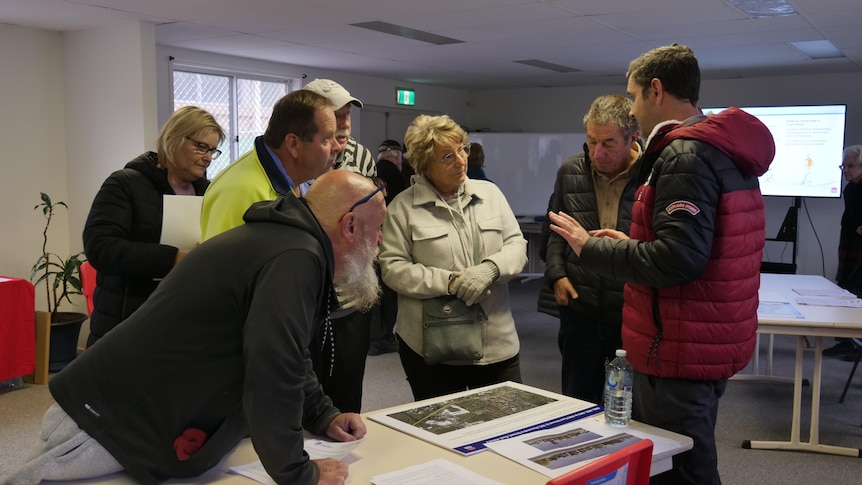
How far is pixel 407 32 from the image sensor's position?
606cm

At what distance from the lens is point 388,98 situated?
947 cm

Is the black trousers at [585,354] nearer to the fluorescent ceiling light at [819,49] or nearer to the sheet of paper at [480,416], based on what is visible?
the sheet of paper at [480,416]

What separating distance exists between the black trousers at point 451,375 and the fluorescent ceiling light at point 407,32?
141 inches

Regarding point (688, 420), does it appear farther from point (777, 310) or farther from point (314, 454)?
point (777, 310)

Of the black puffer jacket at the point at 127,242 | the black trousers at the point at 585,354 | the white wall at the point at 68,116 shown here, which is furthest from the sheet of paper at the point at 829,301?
the white wall at the point at 68,116

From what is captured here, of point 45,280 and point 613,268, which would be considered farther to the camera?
point 45,280

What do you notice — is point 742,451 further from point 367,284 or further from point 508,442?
point 367,284

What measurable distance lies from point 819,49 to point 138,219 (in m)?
6.39

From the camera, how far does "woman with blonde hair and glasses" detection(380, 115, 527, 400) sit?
2693 mm

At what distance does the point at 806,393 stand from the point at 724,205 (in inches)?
140

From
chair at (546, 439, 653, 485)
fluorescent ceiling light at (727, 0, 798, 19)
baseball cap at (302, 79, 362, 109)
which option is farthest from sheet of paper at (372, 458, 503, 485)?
fluorescent ceiling light at (727, 0, 798, 19)

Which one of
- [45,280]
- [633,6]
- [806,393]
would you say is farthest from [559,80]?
[45,280]

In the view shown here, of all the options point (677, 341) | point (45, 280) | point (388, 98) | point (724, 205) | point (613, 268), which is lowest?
point (45, 280)

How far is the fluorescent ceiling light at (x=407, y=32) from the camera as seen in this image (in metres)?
5.73
